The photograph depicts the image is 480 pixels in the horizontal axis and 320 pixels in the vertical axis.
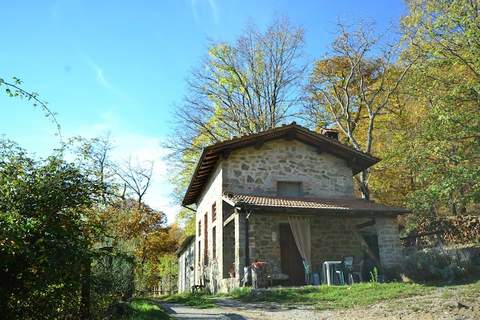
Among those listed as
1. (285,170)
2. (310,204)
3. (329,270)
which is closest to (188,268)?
(285,170)

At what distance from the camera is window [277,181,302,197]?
15.4 m

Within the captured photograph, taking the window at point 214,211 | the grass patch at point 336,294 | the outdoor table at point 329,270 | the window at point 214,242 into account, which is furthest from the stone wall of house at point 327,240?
the window at point 214,242

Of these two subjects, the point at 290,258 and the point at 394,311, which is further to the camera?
the point at 290,258

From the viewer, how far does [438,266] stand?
441 inches

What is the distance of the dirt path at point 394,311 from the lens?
6.88 metres

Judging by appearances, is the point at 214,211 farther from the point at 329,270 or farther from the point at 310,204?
the point at 329,270

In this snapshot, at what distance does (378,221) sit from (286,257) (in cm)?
325

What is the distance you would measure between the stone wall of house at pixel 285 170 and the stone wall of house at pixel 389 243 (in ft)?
8.45

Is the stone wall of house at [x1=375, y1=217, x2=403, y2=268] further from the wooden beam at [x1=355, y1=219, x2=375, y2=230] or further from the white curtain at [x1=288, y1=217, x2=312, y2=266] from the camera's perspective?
the white curtain at [x1=288, y1=217, x2=312, y2=266]

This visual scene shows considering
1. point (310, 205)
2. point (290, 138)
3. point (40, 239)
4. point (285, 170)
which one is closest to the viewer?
point (40, 239)

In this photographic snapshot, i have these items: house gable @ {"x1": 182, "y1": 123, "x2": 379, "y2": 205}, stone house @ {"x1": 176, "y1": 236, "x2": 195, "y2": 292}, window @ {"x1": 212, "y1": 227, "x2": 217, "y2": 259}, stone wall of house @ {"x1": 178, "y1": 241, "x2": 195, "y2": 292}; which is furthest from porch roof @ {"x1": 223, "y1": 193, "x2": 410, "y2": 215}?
stone wall of house @ {"x1": 178, "y1": 241, "x2": 195, "y2": 292}

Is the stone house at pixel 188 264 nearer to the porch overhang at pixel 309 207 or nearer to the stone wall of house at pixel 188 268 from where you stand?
the stone wall of house at pixel 188 268

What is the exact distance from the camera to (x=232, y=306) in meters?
9.25

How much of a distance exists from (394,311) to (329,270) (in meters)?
4.83
